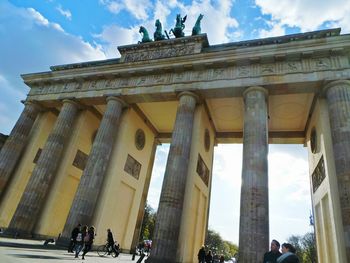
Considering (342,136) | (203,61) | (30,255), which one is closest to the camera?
(30,255)

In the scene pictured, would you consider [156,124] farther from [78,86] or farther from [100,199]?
[100,199]

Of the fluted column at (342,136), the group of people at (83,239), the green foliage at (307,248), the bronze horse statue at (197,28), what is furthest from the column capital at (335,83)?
the green foliage at (307,248)

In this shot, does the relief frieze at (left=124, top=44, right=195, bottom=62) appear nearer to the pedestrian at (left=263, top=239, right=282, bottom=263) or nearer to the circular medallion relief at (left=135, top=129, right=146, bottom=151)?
the circular medallion relief at (left=135, top=129, right=146, bottom=151)

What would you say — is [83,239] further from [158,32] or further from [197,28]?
[197,28]

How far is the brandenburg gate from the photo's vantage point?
12.7m

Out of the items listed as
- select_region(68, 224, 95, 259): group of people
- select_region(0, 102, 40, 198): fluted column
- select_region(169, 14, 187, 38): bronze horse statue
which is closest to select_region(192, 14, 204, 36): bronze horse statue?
select_region(169, 14, 187, 38): bronze horse statue

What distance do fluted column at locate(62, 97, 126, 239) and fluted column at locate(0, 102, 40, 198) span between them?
711 centimetres

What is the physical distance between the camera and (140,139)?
2152cm

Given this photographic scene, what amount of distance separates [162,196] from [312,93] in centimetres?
1082

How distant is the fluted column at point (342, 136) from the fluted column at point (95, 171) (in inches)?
513

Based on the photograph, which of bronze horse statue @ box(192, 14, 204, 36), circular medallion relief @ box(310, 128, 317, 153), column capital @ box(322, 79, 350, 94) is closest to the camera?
column capital @ box(322, 79, 350, 94)

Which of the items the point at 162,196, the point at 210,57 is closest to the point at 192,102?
the point at 210,57

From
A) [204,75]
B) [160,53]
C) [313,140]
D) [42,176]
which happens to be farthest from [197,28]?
[42,176]

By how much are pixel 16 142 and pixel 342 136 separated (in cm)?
2155
